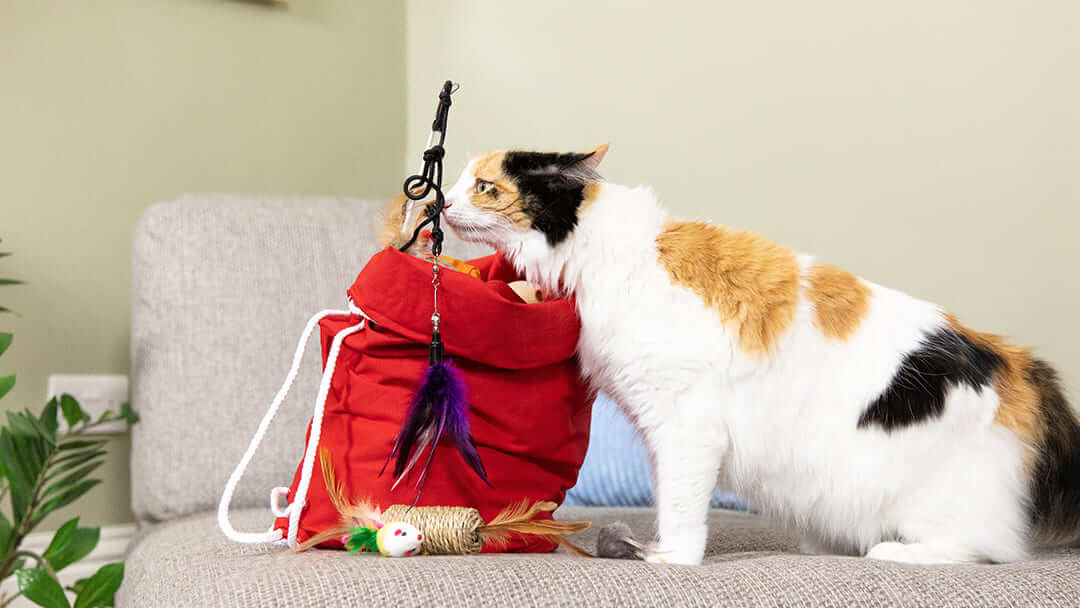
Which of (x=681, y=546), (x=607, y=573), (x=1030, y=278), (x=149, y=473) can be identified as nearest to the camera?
(x=607, y=573)

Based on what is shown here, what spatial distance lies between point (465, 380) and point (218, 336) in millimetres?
725

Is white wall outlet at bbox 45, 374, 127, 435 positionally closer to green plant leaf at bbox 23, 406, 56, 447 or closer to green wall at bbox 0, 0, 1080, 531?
green wall at bbox 0, 0, 1080, 531

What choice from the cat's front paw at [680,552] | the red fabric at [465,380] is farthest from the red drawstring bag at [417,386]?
the cat's front paw at [680,552]

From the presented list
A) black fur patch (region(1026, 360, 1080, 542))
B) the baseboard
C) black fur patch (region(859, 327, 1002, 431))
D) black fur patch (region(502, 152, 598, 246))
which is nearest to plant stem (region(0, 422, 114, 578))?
the baseboard

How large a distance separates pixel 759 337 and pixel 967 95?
0.61 meters

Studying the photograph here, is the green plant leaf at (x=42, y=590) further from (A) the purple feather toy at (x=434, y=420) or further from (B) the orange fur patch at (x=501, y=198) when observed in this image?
(B) the orange fur patch at (x=501, y=198)

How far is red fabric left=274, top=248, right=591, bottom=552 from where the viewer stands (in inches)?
29.5

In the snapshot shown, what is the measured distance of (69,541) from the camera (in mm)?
1192

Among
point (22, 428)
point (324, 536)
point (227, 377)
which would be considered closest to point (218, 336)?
point (227, 377)

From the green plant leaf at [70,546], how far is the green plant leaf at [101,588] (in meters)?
0.10

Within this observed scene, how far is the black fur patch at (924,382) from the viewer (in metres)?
0.77

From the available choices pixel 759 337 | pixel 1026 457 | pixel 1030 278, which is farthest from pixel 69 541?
pixel 1030 278

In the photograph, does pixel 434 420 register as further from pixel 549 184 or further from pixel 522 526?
pixel 549 184

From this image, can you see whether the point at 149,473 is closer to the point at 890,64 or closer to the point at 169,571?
the point at 169,571
